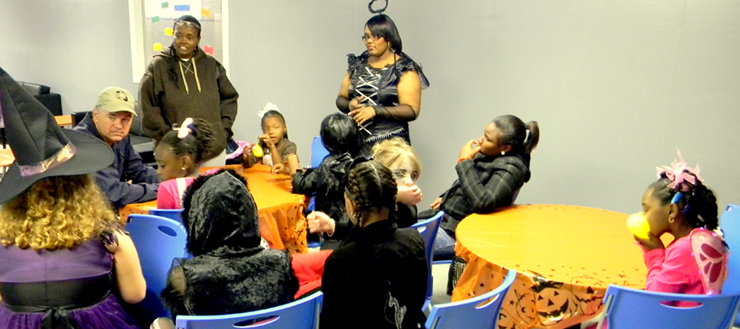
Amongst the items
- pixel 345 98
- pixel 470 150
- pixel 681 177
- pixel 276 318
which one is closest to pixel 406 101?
pixel 345 98

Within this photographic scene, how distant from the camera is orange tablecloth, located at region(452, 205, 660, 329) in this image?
2176mm

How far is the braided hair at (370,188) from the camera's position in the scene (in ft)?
5.97

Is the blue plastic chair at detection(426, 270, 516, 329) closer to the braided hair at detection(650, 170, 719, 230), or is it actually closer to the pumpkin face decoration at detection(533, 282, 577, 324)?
the pumpkin face decoration at detection(533, 282, 577, 324)

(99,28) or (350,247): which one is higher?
(99,28)

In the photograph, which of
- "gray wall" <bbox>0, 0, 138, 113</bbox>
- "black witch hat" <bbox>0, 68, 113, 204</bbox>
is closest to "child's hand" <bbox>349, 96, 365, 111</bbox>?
"black witch hat" <bbox>0, 68, 113, 204</bbox>

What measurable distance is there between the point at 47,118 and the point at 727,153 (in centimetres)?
347

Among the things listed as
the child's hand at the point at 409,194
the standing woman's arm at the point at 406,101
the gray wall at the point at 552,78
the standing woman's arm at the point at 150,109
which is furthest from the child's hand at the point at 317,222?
the gray wall at the point at 552,78

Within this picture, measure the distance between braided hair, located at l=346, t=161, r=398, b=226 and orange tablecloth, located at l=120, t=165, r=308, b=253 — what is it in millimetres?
1011

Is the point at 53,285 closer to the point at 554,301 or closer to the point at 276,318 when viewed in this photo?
the point at 276,318

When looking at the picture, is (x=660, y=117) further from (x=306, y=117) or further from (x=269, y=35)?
(x=269, y=35)

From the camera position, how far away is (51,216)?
66.9 inches

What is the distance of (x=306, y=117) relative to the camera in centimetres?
544

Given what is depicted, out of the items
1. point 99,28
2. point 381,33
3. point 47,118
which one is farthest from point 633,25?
point 99,28

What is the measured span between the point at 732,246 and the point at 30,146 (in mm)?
2761
